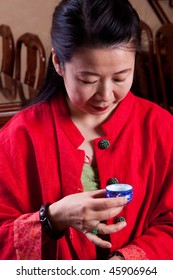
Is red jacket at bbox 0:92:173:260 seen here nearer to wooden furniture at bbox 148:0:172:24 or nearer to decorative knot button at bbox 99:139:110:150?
decorative knot button at bbox 99:139:110:150

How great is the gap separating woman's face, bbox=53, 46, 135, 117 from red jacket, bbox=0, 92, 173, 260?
0.08 meters

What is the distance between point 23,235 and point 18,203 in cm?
7

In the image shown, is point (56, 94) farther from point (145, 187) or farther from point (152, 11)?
point (152, 11)

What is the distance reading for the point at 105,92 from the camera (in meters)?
0.72

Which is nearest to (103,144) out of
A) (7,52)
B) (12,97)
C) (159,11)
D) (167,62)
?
(12,97)

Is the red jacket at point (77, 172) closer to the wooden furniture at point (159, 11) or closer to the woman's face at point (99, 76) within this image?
the woman's face at point (99, 76)

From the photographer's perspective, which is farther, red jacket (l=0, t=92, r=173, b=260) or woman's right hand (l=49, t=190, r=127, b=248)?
red jacket (l=0, t=92, r=173, b=260)

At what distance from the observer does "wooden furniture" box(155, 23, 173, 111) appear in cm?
221

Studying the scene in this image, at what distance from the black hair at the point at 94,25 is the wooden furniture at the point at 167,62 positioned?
4.89 ft

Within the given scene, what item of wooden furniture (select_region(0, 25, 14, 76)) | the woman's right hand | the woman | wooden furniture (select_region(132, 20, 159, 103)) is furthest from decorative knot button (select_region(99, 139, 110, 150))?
wooden furniture (select_region(0, 25, 14, 76))

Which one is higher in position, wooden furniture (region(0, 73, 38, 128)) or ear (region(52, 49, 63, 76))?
ear (region(52, 49, 63, 76))

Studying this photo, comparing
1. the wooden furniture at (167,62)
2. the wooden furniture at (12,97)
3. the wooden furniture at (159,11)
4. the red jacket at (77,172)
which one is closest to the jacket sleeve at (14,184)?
the red jacket at (77,172)

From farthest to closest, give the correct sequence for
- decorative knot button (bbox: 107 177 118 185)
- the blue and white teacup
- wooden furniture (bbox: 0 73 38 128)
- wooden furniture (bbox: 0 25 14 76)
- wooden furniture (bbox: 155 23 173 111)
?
1. wooden furniture (bbox: 0 25 14 76)
2. wooden furniture (bbox: 155 23 173 111)
3. wooden furniture (bbox: 0 73 38 128)
4. decorative knot button (bbox: 107 177 118 185)
5. the blue and white teacup
